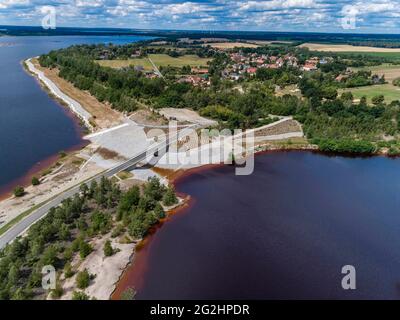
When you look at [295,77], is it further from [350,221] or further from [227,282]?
[227,282]

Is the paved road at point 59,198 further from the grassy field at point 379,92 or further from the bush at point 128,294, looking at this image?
the grassy field at point 379,92

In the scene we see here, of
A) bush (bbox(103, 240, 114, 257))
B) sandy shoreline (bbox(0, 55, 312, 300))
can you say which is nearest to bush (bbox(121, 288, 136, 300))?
sandy shoreline (bbox(0, 55, 312, 300))

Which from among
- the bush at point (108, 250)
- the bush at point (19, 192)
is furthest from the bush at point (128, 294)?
the bush at point (19, 192)

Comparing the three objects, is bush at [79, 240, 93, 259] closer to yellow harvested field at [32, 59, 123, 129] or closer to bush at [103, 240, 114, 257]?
bush at [103, 240, 114, 257]

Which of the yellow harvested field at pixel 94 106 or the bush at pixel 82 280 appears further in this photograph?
the yellow harvested field at pixel 94 106

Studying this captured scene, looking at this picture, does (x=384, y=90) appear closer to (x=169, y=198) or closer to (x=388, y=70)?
(x=388, y=70)

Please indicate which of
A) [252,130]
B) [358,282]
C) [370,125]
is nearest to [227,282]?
[358,282]

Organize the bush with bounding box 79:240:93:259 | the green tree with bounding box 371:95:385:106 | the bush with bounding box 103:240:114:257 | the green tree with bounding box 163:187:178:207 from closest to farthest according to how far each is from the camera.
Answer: the bush with bounding box 79:240:93:259
the bush with bounding box 103:240:114:257
the green tree with bounding box 163:187:178:207
the green tree with bounding box 371:95:385:106
